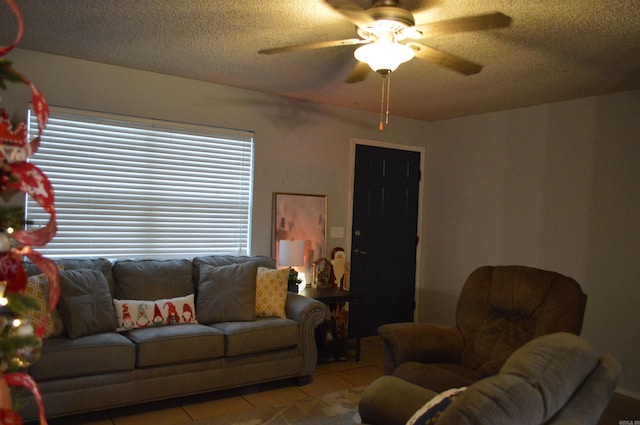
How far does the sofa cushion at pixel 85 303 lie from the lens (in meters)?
3.14

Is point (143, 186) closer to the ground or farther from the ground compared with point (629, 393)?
farther from the ground

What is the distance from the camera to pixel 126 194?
13.1ft

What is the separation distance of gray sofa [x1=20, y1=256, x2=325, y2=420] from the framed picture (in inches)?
22.4

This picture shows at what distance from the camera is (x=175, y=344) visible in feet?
10.8

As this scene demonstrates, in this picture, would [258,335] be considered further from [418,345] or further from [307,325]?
[418,345]

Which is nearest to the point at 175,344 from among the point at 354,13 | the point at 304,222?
the point at 304,222

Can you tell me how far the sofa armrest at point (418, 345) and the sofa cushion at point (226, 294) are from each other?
1.21 metres

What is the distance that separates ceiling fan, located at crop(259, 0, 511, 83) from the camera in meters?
2.18

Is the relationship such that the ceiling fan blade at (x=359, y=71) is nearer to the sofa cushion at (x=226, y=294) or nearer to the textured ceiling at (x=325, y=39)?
the textured ceiling at (x=325, y=39)

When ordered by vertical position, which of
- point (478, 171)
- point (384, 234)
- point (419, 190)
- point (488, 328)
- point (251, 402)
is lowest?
point (251, 402)

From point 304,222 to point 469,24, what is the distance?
2.96 m

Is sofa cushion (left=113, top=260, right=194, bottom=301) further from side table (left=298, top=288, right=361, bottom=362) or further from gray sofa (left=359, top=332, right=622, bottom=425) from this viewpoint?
gray sofa (left=359, top=332, right=622, bottom=425)

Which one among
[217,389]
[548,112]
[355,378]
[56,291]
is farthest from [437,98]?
[56,291]

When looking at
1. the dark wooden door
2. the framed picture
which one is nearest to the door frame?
the dark wooden door
